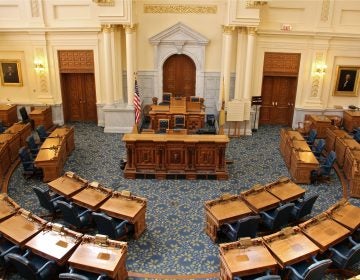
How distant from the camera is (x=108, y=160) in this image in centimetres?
1209

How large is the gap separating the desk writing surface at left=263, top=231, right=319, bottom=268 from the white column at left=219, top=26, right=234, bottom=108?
27.0ft

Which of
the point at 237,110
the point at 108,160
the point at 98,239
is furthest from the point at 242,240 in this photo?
the point at 237,110

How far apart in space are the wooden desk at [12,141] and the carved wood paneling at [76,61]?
4125 mm

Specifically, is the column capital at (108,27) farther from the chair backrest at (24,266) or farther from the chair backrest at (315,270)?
the chair backrest at (315,270)

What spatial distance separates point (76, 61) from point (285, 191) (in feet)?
34.0

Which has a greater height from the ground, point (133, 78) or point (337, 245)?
Result: point (133, 78)

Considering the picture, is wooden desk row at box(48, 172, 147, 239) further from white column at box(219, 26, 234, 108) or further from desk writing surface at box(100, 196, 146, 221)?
white column at box(219, 26, 234, 108)

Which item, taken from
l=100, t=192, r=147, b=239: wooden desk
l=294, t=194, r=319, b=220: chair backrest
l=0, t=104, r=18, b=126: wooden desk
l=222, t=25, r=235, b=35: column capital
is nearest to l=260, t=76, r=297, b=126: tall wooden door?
l=222, t=25, r=235, b=35: column capital

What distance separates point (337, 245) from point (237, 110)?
7979 millimetres

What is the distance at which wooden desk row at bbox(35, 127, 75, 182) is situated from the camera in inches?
407

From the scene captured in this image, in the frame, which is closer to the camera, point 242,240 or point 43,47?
point 242,240

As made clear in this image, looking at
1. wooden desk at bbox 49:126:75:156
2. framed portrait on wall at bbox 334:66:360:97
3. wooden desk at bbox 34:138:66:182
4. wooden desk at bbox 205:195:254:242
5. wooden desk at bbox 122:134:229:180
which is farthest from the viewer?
framed portrait on wall at bbox 334:66:360:97

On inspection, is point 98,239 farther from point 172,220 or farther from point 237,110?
point 237,110

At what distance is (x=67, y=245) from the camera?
661 centimetres
